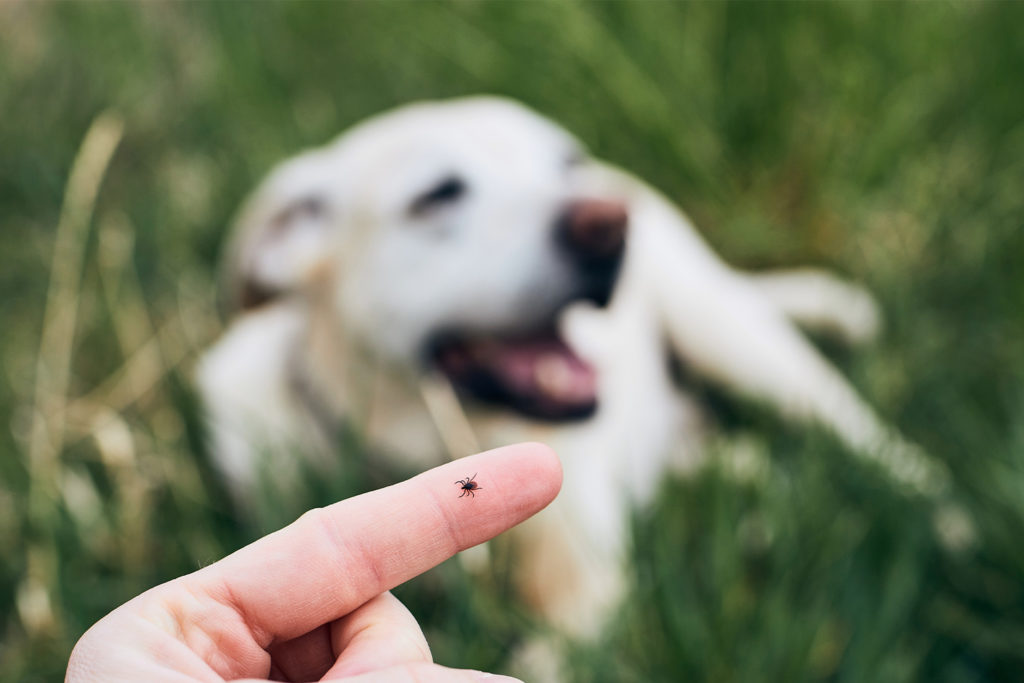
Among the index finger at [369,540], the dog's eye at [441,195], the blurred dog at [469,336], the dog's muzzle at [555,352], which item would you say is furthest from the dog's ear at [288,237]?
the index finger at [369,540]

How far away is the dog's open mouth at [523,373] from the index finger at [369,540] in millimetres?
815

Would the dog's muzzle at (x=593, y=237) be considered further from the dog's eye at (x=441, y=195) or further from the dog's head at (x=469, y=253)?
the dog's eye at (x=441, y=195)

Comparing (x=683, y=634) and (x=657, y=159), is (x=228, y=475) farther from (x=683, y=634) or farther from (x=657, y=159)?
(x=657, y=159)

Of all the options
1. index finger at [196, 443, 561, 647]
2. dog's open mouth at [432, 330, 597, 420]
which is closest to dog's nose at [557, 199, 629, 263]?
dog's open mouth at [432, 330, 597, 420]

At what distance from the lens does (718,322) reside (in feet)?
6.81

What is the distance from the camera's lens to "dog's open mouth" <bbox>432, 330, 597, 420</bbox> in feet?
5.17

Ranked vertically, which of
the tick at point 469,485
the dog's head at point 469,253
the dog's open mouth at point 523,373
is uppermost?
the dog's head at point 469,253

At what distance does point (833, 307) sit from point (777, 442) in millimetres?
501

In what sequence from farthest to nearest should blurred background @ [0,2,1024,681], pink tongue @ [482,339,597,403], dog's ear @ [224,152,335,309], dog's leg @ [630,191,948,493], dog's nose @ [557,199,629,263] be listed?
1. dog's leg @ [630,191,948,493]
2. dog's ear @ [224,152,335,309]
3. pink tongue @ [482,339,597,403]
4. dog's nose @ [557,199,629,263]
5. blurred background @ [0,2,1024,681]

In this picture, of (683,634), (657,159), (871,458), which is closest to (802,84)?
(657,159)

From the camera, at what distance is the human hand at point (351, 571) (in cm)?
71

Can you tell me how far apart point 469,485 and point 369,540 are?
0.09 metres

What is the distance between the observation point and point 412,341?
→ 1.59 metres

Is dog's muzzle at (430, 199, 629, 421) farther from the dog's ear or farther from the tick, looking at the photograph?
the tick
